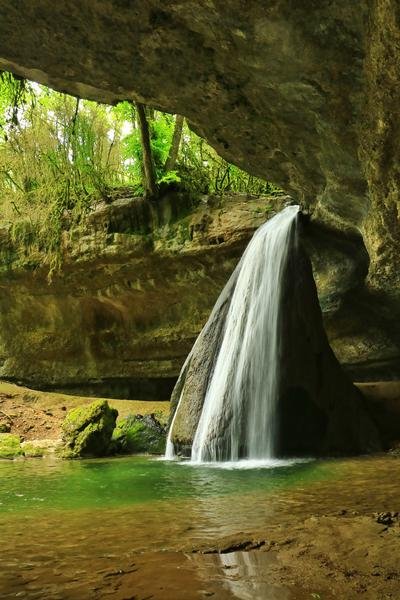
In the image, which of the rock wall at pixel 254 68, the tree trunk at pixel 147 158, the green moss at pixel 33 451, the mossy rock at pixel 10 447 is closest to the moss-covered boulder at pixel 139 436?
the green moss at pixel 33 451

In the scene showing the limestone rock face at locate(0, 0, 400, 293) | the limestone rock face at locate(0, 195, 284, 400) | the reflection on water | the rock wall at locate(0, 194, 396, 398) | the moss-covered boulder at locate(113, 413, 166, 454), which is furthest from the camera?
the limestone rock face at locate(0, 195, 284, 400)

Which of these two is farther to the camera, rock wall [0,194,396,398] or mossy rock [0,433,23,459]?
rock wall [0,194,396,398]

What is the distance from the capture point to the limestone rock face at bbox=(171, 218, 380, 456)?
7.07 meters

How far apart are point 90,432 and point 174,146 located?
23.2ft

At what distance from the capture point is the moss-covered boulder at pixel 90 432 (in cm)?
768

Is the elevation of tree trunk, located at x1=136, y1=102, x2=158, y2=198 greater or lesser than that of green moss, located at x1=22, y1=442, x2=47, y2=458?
greater

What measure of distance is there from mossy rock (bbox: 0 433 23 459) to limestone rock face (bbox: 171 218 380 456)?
2302 mm

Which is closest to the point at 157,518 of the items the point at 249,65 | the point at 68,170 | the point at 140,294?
the point at 249,65

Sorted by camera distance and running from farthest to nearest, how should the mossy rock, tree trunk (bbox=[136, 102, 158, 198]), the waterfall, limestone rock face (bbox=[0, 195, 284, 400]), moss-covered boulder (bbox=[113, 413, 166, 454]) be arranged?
1. limestone rock face (bbox=[0, 195, 284, 400])
2. tree trunk (bbox=[136, 102, 158, 198])
3. moss-covered boulder (bbox=[113, 413, 166, 454])
4. the mossy rock
5. the waterfall

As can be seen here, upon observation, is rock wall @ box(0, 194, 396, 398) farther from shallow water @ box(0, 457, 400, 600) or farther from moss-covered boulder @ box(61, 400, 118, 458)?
shallow water @ box(0, 457, 400, 600)

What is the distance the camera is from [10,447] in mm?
7984

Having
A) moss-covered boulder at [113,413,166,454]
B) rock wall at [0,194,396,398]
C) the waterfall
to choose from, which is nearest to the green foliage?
rock wall at [0,194,396,398]

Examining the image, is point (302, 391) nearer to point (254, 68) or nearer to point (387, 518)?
point (254, 68)

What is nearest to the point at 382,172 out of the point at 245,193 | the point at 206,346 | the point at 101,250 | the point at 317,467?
the point at 317,467
